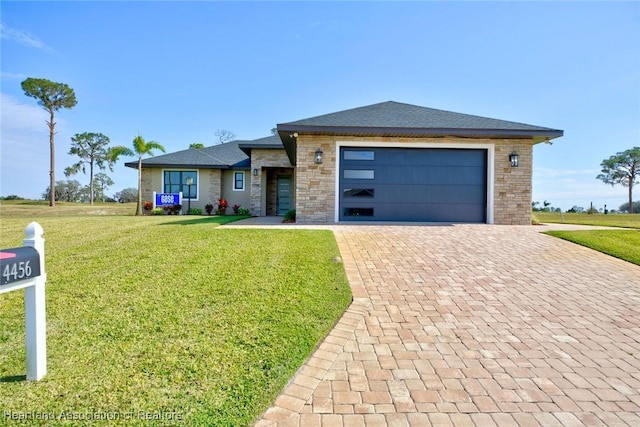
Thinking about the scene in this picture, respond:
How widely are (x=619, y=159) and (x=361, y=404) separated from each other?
4715 centimetres

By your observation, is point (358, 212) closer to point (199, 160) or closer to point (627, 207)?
point (199, 160)

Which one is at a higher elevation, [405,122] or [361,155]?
[405,122]

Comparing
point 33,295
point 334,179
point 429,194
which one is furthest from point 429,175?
point 33,295

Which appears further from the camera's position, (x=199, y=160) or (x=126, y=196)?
(x=126, y=196)

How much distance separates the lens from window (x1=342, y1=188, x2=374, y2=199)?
410 inches

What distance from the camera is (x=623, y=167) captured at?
33.6 metres

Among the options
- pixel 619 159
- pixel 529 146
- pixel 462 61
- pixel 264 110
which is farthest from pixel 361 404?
pixel 619 159

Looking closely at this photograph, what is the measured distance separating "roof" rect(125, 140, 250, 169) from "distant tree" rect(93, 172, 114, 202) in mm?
26016

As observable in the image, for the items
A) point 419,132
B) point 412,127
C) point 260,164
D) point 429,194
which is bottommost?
point 429,194

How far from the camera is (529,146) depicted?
10336 millimetres

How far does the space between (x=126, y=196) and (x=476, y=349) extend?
4246 centimetres

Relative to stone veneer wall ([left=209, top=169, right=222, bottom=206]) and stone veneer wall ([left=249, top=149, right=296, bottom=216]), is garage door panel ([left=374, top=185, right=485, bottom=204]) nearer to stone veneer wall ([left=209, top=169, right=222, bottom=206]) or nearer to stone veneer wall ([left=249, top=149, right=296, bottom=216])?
stone veneer wall ([left=249, top=149, right=296, bottom=216])

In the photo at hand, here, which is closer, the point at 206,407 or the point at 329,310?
the point at 206,407

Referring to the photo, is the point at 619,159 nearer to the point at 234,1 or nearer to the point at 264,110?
the point at 264,110
